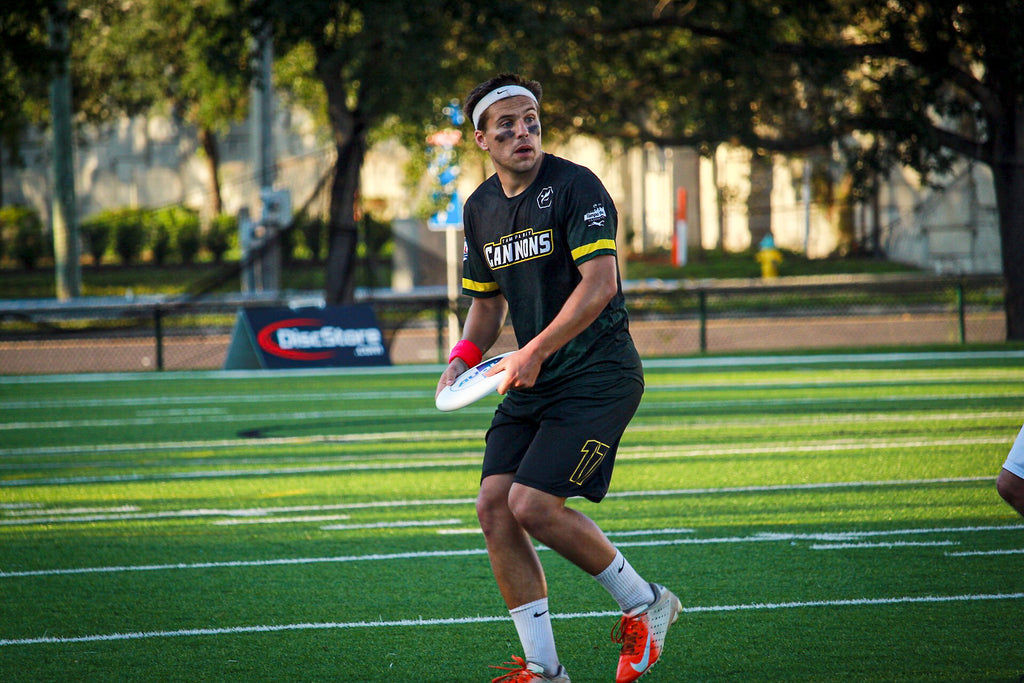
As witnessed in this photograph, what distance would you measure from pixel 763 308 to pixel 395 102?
30.1 feet

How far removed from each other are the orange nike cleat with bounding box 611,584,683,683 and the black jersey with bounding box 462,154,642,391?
863 mm

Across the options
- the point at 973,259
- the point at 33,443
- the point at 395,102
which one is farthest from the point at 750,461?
the point at 973,259

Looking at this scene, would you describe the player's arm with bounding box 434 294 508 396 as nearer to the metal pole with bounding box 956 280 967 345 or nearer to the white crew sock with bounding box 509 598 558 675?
the white crew sock with bounding box 509 598 558 675

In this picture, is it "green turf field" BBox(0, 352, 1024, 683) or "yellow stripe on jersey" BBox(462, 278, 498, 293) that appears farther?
"green turf field" BBox(0, 352, 1024, 683)

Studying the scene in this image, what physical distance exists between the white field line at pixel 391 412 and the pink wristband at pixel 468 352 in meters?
8.68

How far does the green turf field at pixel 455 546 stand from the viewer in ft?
16.2

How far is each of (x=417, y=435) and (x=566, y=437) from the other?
305 inches

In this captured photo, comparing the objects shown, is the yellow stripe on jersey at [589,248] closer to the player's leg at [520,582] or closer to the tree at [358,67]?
the player's leg at [520,582]

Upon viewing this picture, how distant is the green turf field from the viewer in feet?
16.2

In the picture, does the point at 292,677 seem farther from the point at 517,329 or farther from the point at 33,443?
the point at 33,443

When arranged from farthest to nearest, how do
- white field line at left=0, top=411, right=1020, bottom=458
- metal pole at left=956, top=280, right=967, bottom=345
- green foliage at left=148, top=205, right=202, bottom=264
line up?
green foliage at left=148, top=205, right=202, bottom=264, metal pole at left=956, top=280, right=967, bottom=345, white field line at left=0, top=411, right=1020, bottom=458

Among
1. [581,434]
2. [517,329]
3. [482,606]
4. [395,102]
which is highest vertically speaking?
[395,102]

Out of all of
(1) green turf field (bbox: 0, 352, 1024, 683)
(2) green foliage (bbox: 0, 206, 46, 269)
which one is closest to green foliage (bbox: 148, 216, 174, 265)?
(2) green foliage (bbox: 0, 206, 46, 269)

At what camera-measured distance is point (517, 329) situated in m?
4.45
